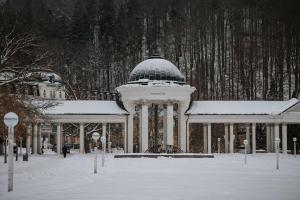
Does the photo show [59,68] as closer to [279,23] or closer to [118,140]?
[118,140]

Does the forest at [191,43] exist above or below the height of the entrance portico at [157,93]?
above

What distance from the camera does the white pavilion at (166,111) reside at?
6756 centimetres

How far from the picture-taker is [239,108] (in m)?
72.6

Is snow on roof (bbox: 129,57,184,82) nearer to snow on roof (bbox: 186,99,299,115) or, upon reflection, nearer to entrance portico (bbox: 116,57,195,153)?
entrance portico (bbox: 116,57,195,153)

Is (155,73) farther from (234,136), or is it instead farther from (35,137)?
(234,136)

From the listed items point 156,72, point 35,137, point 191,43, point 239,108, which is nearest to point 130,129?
point 156,72

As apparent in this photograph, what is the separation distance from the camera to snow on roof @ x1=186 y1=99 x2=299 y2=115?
7100cm

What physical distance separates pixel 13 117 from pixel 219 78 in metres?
89.7

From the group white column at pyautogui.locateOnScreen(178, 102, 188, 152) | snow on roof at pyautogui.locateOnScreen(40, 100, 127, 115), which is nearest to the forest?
snow on roof at pyautogui.locateOnScreen(40, 100, 127, 115)

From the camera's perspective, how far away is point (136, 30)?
12744 centimetres

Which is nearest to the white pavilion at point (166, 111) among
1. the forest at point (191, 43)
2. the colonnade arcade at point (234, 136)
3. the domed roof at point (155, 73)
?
the domed roof at point (155, 73)

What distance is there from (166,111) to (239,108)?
31.5ft

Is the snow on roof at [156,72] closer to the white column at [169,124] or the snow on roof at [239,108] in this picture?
the white column at [169,124]

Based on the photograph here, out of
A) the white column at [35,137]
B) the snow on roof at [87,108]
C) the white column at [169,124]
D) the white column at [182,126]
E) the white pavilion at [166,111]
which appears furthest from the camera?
the snow on roof at [87,108]
